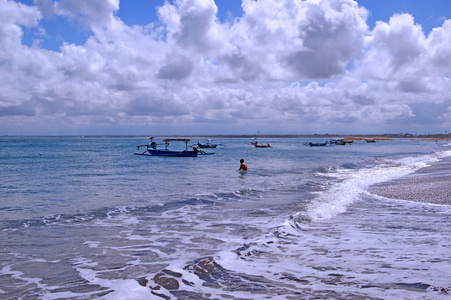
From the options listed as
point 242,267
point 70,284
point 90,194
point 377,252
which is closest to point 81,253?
point 70,284

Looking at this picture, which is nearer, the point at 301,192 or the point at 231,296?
the point at 231,296

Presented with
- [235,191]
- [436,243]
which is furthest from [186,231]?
[235,191]

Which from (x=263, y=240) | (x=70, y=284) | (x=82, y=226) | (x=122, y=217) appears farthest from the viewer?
(x=122, y=217)

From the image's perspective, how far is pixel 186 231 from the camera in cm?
1102

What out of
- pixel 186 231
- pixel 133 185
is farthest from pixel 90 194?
pixel 186 231

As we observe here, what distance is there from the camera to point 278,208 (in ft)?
47.5

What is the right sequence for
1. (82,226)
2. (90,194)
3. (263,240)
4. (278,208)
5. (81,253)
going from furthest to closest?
1. (90,194)
2. (278,208)
3. (82,226)
4. (263,240)
5. (81,253)

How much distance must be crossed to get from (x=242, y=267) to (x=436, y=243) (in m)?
4.76

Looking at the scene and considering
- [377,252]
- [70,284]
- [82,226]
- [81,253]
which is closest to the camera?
[70,284]

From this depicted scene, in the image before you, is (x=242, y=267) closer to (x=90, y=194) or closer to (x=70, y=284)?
(x=70, y=284)

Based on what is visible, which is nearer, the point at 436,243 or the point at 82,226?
the point at 436,243

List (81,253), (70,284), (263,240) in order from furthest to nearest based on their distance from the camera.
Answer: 1. (263,240)
2. (81,253)
3. (70,284)

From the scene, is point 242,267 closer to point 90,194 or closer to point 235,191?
point 235,191

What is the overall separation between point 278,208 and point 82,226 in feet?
24.1
